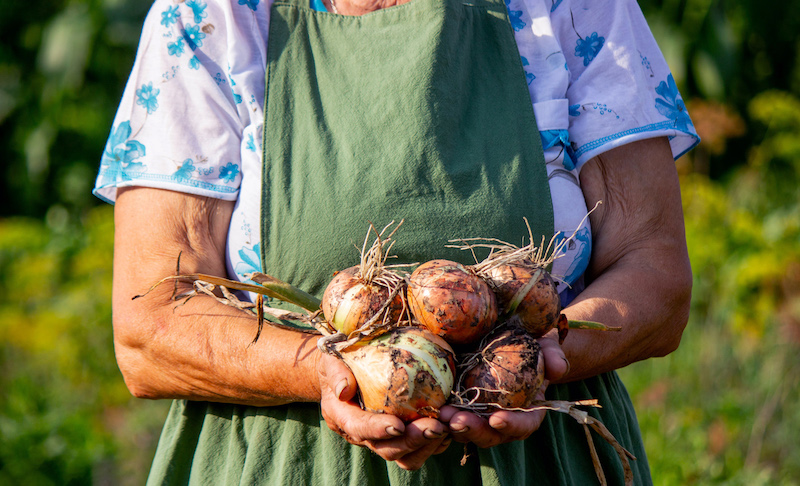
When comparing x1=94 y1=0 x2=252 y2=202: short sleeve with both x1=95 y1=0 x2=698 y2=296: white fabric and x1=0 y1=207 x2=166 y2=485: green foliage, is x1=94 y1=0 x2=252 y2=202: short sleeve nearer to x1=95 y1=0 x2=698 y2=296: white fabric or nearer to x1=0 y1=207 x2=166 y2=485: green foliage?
x1=95 y1=0 x2=698 y2=296: white fabric

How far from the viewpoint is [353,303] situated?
44.1 inches

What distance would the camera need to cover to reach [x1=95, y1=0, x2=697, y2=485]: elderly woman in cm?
132

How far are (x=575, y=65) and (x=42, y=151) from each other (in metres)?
5.79

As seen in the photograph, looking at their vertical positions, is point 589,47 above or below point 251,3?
below

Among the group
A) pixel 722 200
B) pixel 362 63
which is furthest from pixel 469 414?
pixel 722 200

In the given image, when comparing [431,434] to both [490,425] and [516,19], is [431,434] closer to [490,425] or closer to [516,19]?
[490,425]

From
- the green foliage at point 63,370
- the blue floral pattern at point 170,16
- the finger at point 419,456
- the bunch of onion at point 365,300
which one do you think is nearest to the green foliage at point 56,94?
the green foliage at point 63,370

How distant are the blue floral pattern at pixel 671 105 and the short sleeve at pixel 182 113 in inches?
36.3

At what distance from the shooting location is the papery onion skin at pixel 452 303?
1084 mm

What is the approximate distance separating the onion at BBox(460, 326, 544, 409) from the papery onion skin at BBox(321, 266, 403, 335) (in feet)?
0.54

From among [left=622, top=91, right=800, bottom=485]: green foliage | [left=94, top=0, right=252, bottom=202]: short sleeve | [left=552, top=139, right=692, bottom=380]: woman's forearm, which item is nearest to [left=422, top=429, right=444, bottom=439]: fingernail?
[left=552, top=139, right=692, bottom=380]: woman's forearm

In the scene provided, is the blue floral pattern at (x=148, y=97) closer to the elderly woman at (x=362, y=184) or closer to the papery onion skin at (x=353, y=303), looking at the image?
the elderly woman at (x=362, y=184)

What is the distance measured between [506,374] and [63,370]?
364 cm

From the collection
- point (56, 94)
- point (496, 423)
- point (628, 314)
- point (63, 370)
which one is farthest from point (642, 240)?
point (56, 94)
